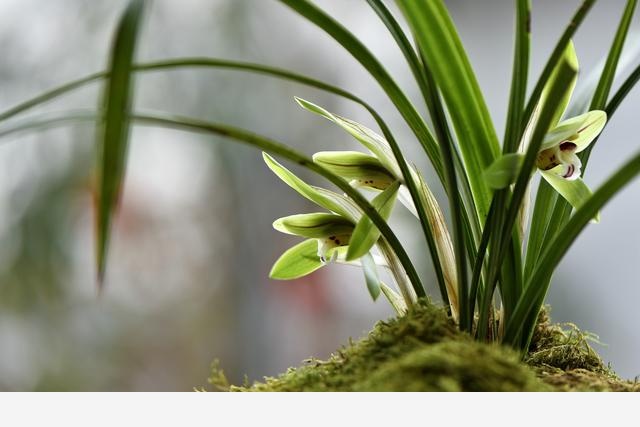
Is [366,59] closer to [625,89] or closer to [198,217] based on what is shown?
[625,89]

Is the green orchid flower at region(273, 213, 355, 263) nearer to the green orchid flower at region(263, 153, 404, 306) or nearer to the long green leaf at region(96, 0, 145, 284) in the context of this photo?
the green orchid flower at region(263, 153, 404, 306)

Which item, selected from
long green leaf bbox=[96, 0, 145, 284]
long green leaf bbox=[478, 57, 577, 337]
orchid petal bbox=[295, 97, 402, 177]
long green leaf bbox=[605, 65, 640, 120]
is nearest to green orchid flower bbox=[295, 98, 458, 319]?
orchid petal bbox=[295, 97, 402, 177]

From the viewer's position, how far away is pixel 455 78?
1.99 ft

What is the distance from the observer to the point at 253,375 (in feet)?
8.64

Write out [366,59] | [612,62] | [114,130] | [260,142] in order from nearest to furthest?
[114,130] < [260,142] < [366,59] < [612,62]

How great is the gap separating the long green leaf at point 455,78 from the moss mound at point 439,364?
162 millimetres

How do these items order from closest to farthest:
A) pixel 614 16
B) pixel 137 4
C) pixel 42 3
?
pixel 137 4, pixel 42 3, pixel 614 16

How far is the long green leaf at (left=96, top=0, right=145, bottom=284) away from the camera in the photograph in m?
0.37

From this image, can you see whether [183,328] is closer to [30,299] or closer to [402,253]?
[30,299]

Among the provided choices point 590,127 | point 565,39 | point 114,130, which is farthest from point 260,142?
point 590,127

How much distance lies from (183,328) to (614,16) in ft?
7.08

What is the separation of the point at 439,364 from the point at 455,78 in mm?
284
